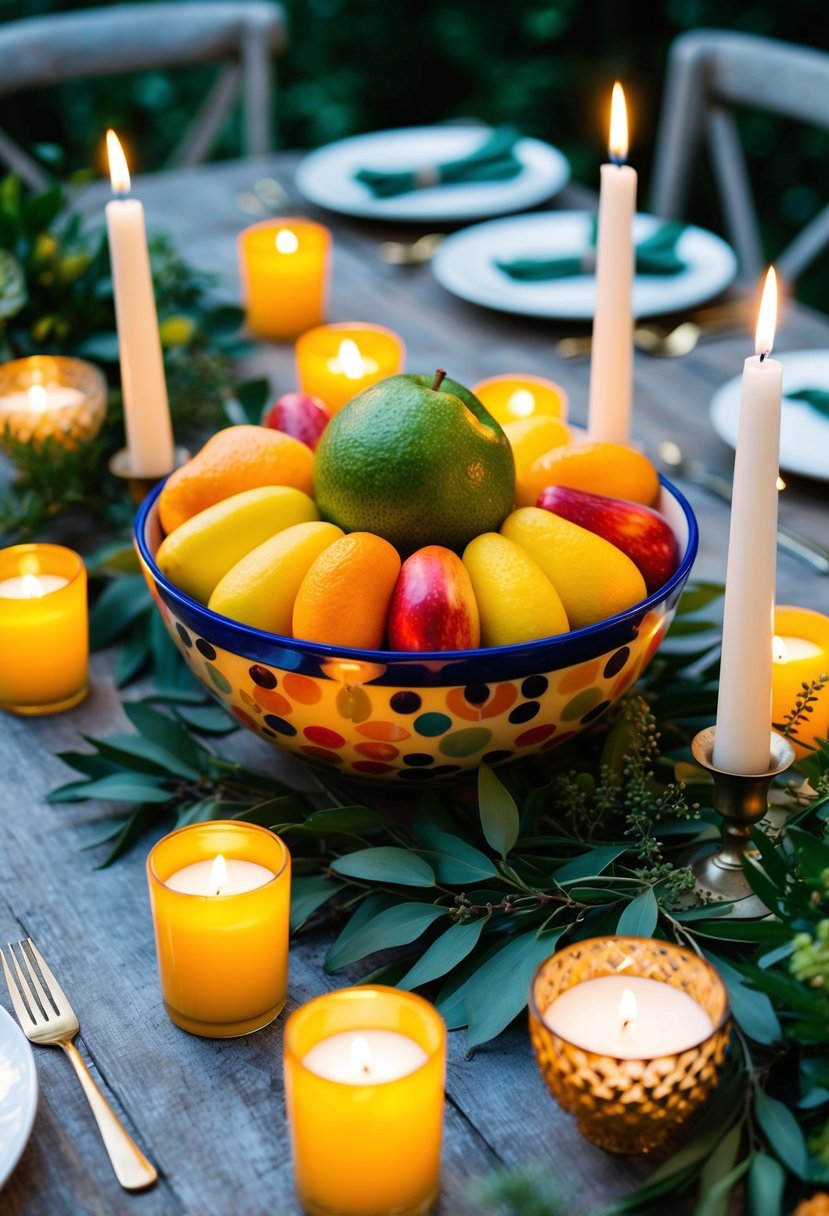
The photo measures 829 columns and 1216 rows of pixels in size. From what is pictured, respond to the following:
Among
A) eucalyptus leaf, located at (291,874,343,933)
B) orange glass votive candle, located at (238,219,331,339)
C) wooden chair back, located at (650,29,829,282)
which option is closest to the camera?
eucalyptus leaf, located at (291,874,343,933)

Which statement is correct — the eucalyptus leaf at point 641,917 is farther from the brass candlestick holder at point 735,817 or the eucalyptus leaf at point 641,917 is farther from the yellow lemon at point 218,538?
the yellow lemon at point 218,538

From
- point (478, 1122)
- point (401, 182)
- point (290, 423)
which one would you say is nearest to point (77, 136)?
point (401, 182)

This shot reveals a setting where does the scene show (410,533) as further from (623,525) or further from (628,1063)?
(628,1063)

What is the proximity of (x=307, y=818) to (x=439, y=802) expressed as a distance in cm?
8

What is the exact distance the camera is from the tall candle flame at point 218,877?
A: 0.73 meters

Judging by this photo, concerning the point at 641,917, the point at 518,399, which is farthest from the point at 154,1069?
the point at 518,399

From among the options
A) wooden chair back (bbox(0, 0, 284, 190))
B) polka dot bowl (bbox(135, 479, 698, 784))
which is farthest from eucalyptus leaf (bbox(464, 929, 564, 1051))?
wooden chair back (bbox(0, 0, 284, 190))

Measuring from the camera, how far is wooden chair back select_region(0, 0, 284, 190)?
7.01 ft

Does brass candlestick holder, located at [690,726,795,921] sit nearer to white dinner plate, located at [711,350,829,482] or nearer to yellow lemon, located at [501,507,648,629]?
yellow lemon, located at [501,507,648,629]

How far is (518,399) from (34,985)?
0.58 metres

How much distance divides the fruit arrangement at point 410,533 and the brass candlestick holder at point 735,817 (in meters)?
0.12

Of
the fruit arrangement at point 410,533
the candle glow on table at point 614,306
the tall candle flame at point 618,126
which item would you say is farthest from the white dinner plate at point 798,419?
the fruit arrangement at point 410,533

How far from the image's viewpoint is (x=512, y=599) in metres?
0.79

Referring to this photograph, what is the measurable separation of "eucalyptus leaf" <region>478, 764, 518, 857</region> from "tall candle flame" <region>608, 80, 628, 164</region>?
494mm
